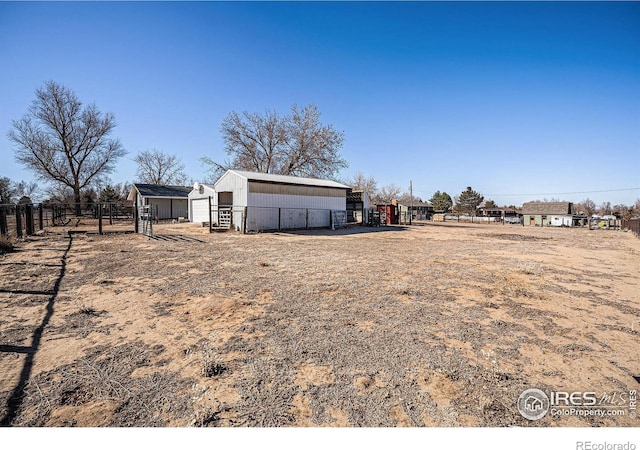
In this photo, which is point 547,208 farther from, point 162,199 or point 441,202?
point 162,199

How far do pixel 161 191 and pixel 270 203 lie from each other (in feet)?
61.5

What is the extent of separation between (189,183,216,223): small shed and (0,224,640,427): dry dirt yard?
19.8m

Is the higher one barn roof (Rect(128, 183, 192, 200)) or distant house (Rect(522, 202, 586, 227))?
barn roof (Rect(128, 183, 192, 200))

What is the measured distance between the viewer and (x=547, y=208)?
179 ft

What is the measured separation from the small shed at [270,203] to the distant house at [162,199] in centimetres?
1020

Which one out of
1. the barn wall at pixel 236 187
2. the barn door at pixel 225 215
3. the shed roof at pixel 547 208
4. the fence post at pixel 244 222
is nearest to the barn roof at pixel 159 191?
the barn wall at pixel 236 187

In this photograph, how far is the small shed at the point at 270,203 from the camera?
66.0 feet

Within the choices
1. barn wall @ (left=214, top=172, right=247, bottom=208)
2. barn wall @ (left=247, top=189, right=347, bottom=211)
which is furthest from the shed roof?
barn wall @ (left=214, top=172, right=247, bottom=208)

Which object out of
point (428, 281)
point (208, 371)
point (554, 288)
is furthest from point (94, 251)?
point (554, 288)

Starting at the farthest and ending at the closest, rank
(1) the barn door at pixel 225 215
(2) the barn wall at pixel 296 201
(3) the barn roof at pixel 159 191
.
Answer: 1. (3) the barn roof at pixel 159 191
2. (1) the barn door at pixel 225 215
3. (2) the barn wall at pixel 296 201

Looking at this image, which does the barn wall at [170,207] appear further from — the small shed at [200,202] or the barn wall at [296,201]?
the barn wall at [296,201]

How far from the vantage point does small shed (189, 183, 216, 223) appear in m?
26.8

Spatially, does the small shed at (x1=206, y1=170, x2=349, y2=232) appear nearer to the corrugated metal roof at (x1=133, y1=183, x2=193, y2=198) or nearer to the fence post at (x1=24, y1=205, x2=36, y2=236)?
the fence post at (x1=24, y1=205, x2=36, y2=236)

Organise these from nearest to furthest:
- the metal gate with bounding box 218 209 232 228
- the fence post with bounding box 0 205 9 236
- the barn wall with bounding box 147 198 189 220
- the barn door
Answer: the fence post with bounding box 0 205 9 236 → the barn door → the metal gate with bounding box 218 209 232 228 → the barn wall with bounding box 147 198 189 220
